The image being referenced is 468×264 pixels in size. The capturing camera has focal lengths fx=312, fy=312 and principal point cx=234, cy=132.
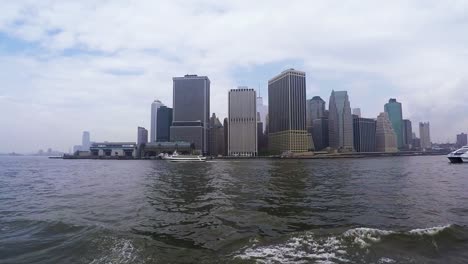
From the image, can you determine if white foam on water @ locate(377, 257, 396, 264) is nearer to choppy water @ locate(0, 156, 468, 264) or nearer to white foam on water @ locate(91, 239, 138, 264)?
choppy water @ locate(0, 156, 468, 264)

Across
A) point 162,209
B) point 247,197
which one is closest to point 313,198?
point 247,197

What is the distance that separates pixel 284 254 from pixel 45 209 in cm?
1851

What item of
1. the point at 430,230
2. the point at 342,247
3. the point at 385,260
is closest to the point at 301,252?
the point at 342,247

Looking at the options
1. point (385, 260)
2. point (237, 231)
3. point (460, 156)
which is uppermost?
point (460, 156)

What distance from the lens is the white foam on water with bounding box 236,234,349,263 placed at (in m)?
10.8

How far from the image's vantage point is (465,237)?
13.9 m

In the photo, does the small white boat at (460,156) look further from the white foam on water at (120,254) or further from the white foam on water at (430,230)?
the white foam on water at (120,254)

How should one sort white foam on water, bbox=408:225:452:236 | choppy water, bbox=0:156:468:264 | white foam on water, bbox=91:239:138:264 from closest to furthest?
white foam on water, bbox=91:239:138:264 < choppy water, bbox=0:156:468:264 < white foam on water, bbox=408:225:452:236

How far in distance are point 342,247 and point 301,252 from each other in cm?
180

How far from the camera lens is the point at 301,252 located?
11.6 meters

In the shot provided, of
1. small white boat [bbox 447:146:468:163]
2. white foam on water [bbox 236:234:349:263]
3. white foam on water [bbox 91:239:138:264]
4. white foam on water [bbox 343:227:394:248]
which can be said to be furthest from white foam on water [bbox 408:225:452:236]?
small white boat [bbox 447:146:468:163]

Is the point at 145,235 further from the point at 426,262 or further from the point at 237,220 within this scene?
the point at 426,262

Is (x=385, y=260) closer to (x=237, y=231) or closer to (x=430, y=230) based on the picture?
(x=430, y=230)

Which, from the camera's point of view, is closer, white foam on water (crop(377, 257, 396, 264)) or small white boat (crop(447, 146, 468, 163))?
white foam on water (crop(377, 257, 396, 264))
